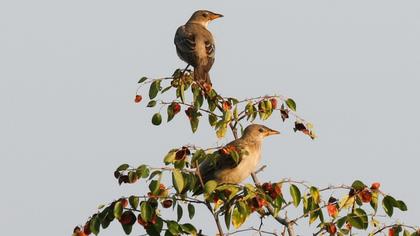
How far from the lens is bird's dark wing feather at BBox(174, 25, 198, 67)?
519 inches

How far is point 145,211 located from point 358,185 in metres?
1.72

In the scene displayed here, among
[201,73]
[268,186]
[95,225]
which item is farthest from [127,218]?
[201,73]

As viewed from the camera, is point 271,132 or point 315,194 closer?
point 315,194

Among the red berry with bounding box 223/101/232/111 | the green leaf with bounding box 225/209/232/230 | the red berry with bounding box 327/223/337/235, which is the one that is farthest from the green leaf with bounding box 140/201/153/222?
the red berry with bounding box 223/101/232/111

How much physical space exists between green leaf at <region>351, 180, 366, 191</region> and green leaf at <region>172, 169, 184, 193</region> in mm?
1400

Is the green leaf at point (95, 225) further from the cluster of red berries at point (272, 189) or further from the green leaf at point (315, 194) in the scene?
the green leaf at point (315, 194)

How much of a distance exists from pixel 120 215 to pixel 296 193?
1340mm

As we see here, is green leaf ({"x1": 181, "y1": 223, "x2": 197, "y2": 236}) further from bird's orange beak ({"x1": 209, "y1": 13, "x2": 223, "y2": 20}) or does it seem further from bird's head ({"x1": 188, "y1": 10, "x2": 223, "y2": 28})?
bird's orange beak ({"x1": 209, "y1": 13, "x2": 223, "y2": 20})

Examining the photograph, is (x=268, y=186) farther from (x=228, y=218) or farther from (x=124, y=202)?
(x=124, y=202)

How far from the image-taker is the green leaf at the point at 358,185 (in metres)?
6.99

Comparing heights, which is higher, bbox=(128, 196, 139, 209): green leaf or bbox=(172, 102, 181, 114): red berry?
bbox=(172, 102, 181, 114): red berry

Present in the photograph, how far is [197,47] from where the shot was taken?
13.4 metres

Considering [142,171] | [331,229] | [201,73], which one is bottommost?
[331,229]

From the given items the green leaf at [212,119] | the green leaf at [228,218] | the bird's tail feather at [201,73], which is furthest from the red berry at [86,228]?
the bird's tail feather at [201,73]
